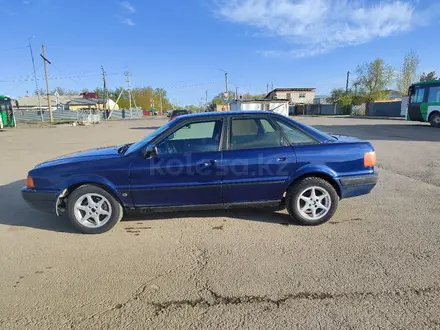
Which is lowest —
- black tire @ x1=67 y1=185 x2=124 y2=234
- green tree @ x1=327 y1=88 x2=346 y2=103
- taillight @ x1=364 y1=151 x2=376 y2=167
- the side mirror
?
black tire @ x1=67 y1=185 x2=124 y2=234

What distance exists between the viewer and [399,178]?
6.07m

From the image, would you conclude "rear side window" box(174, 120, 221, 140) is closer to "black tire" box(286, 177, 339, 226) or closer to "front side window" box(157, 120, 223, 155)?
"front side window" box(157, 120, 223, 155)

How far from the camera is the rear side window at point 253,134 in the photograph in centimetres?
376

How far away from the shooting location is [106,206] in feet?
12.2

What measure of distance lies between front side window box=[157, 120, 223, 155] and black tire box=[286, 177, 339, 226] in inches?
46.8

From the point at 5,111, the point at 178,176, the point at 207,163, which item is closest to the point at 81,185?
the point at 178,176

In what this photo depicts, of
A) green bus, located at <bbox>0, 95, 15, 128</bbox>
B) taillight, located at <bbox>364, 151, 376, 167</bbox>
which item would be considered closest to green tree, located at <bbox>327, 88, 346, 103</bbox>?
green bus, located at <bbox>0, 95, 15, 128</bbox>

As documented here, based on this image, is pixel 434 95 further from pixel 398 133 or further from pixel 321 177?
pixel 321 177

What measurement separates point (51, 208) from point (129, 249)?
128cm

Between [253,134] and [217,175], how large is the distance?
771 millimetres

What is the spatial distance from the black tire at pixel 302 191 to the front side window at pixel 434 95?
18.3 metres

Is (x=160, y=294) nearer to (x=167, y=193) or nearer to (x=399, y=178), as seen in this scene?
(x=167, y=193)

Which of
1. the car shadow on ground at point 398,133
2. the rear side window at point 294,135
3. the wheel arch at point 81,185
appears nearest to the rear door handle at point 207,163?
the rear side window at point 294,135

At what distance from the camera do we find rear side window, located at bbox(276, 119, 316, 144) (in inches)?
150
